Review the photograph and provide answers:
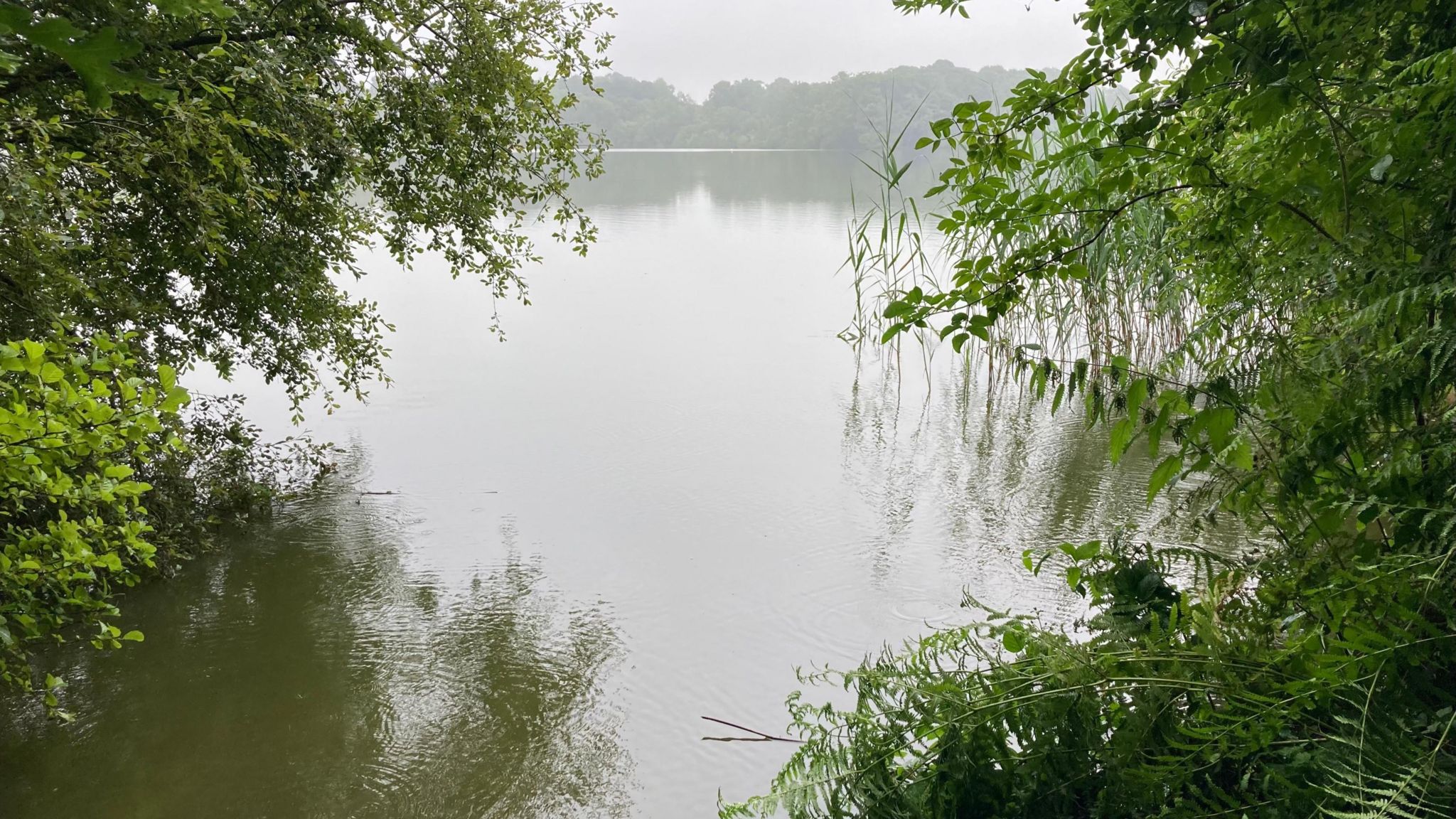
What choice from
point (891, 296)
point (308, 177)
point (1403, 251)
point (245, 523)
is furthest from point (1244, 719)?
point (891, 296)

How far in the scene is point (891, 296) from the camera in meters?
6.40

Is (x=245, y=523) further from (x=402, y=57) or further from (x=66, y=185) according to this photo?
(x=402, y=57)

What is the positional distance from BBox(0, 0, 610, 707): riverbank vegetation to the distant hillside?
1681 cm

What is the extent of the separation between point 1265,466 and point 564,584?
11.4ft

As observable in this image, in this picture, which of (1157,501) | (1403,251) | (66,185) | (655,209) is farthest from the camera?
(655,209)

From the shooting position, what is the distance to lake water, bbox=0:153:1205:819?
3.15m

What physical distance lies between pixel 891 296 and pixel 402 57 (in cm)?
349

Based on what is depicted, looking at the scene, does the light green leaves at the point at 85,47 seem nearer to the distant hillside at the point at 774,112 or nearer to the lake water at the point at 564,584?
the lake water at the point at 564,584

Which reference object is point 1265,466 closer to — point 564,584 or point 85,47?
point 85,47

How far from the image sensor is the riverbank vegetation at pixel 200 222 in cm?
204

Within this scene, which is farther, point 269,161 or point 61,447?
point 269,161

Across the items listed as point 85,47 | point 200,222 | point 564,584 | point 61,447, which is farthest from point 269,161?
point 85,47

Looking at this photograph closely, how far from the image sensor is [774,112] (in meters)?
38.8

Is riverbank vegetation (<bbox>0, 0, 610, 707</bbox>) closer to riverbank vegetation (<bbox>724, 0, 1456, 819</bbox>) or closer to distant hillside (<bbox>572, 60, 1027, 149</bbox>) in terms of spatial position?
riverbank vegetation (<bbox>724, 0, 1456, 819</bbox>)
